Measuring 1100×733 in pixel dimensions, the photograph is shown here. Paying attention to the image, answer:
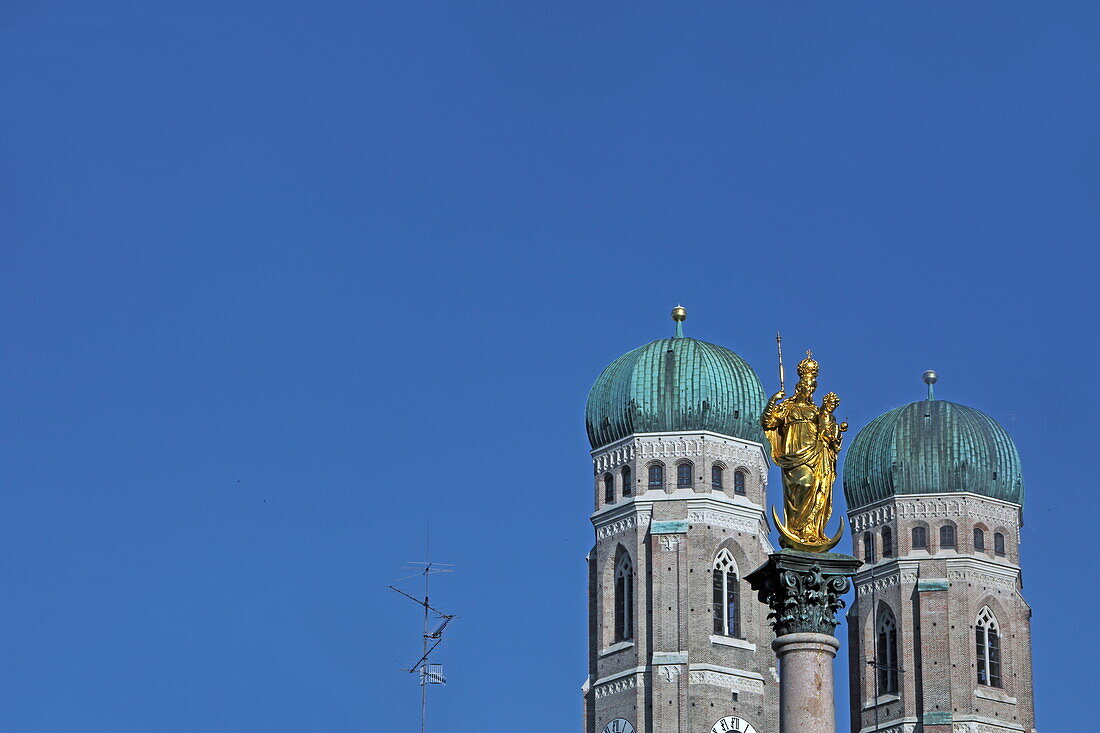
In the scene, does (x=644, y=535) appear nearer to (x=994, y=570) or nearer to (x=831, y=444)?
(x=994, y=570)

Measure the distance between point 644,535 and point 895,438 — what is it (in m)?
12.1

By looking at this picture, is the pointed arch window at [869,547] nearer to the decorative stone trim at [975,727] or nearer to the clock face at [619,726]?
the decorative stone trim at [975,727]

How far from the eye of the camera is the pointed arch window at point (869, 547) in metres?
111

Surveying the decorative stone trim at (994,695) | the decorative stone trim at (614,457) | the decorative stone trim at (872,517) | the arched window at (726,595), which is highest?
the decorative stone trim at (614,457)

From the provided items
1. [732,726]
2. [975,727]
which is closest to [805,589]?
[732,726]

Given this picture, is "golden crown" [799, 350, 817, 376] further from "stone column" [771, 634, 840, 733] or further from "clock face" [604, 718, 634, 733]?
"clock face" [604, 718, 634, 733]

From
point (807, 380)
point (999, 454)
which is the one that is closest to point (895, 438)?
point (999, 454)

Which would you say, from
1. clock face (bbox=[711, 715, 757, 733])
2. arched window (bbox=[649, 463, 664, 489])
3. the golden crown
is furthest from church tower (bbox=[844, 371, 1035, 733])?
the golden crown

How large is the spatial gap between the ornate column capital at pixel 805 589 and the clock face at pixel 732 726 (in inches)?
2492

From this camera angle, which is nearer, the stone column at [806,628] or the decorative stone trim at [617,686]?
the stone column at [806,628]

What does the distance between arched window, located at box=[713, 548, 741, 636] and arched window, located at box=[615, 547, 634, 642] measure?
3.49m

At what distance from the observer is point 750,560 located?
10669 centimetres

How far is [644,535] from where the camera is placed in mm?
106750

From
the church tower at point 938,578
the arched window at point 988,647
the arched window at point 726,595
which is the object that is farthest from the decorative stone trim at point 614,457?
the arched window at point 988,647
